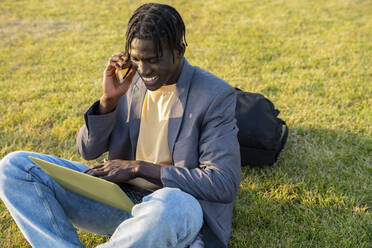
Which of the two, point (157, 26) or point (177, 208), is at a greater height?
point (157, 26)

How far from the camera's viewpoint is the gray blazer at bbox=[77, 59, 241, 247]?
237cm

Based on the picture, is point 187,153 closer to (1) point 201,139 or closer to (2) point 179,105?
(1) point 201,139

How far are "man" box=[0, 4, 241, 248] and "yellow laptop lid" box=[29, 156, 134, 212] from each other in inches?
5.2

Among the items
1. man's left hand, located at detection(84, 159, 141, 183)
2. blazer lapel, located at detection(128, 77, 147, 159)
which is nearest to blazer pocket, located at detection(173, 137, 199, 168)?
man's left hand, located at detection(84, 159, 141, 183)

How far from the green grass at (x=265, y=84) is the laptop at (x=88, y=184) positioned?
3.15 ft

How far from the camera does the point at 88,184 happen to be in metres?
2.23

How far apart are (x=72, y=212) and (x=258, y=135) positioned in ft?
6.64

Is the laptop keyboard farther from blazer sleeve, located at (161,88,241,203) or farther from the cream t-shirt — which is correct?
blazer sleeve, located at (161,88,241,203)

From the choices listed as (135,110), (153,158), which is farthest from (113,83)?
(153,158)

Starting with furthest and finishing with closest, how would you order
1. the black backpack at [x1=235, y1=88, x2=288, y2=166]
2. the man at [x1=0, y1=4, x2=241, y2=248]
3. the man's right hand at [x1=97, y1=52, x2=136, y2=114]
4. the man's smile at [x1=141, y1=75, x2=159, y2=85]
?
the black backpack at [x1=235, y1=88, x2=288, y2=166], the man's right hand at [x1=97, y1=52, x2=136, y2=114], the man's smile at [x1=141, y1=75, x2=159, y2=85], the man at [x1=0, y1=4, x2=241, y2=248]

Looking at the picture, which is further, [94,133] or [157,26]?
[94,133]

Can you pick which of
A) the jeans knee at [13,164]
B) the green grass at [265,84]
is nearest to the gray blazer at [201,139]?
the jeans knee at [13,164]

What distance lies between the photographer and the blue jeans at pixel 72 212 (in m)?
2.06

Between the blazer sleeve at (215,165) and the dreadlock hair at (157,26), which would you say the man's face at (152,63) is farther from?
the blazer sleeve at (215,165)
